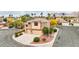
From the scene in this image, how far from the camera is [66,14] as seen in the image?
126 inches

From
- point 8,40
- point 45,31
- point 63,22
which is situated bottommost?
point 8,40

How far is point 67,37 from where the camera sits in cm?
321

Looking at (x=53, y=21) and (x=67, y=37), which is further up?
(x=53, y=21)

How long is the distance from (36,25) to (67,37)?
433 mm

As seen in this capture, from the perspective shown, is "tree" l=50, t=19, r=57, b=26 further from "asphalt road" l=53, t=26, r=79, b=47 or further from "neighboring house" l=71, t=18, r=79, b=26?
"neighboring house" l=71, t=18, r=79, b=26

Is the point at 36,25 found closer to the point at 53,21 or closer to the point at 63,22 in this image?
the point at 53,21

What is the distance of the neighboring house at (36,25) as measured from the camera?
3215 mm

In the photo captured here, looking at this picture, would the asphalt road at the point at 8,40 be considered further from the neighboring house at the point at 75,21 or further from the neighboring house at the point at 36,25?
the neighboring house at the point at 75,21

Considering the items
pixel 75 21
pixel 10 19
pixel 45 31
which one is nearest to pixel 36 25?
pixel 45 31

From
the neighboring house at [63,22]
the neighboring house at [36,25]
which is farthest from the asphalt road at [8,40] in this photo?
the neighboring house at [63,22]

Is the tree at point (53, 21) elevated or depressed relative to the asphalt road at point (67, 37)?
elevated

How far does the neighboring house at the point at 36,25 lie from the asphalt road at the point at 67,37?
8.5 inches

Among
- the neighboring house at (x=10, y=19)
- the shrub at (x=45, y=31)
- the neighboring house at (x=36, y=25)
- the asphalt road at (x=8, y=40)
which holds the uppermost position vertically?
the neighboring house at (x=10, y=19)
